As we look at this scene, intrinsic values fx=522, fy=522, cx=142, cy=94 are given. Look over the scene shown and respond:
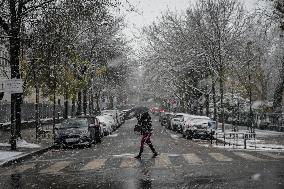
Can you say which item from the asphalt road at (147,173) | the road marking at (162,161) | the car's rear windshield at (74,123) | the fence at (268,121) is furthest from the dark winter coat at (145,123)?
the fence at (268,121)

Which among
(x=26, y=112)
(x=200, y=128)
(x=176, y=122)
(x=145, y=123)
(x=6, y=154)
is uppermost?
(x=26, y=112)

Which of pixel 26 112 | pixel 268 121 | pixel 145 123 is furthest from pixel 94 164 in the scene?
pixel 26 112

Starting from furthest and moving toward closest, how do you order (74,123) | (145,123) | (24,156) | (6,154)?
(74,123), (6,154), (24,156), (145,123)

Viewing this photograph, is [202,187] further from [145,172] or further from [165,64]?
[165,64]

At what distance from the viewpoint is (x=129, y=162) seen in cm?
1711

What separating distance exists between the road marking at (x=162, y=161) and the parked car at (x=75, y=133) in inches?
305

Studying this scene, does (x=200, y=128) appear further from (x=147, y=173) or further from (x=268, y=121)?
(x=147, y=173)

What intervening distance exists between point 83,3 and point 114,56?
3110 cm

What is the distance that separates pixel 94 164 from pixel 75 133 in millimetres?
9489

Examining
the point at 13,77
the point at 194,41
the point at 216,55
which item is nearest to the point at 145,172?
the point at 13,77

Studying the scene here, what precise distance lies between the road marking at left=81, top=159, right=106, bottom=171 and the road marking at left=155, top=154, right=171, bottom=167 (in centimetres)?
179

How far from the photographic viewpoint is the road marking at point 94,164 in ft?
51.2

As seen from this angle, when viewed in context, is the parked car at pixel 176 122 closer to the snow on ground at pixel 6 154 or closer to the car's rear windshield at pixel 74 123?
the car's rear windshield at pixel 74 123

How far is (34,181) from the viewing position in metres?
12.9
